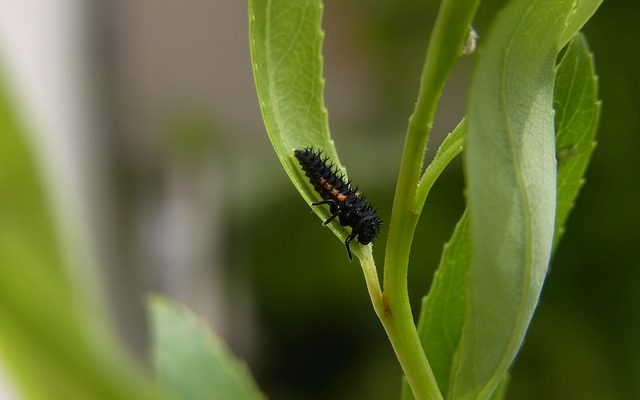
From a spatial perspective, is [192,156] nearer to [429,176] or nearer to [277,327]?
[277,327]

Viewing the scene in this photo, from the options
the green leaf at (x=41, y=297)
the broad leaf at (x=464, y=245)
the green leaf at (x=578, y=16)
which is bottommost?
the green leaf at (x=41, y=297)

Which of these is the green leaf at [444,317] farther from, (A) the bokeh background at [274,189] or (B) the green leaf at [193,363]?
(A) the bokeh background at [274,189]

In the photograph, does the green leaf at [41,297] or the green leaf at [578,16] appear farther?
the green leaf at [578,16]

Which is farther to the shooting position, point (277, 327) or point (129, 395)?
point (277, 327)

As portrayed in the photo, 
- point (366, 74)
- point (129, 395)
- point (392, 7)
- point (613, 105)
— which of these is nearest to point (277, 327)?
point (366, 74)

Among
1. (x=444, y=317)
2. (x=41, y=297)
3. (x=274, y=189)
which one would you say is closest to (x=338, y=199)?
(x=444, y=317)

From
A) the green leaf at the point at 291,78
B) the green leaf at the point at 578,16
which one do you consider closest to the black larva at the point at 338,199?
the green leaf at the point at 291,78
